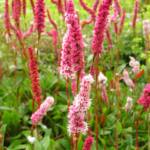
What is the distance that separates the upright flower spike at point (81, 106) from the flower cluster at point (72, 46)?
0.59 feet

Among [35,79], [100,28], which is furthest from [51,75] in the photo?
[100,28]

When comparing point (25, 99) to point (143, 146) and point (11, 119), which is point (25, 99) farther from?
point (143, 146)

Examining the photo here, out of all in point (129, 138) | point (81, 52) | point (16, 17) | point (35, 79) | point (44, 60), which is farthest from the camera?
point (44, 60)

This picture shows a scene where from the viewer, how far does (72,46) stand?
233 cm

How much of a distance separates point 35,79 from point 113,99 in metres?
1.93

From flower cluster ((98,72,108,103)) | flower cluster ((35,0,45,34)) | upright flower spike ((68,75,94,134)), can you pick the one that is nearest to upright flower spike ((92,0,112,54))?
upright flower spike ((68,75,94,134))

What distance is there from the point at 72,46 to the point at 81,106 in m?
0.32

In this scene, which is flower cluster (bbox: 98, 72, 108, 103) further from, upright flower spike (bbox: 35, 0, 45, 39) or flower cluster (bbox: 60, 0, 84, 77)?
flower cluster (bbox: 60, 0, 84, 77)

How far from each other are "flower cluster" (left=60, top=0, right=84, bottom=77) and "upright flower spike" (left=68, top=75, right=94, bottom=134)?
0.18m

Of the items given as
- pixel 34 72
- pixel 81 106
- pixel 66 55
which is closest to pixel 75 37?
pixel 66 55

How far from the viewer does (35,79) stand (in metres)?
2.74

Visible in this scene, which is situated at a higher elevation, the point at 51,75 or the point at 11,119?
the point at 51,75

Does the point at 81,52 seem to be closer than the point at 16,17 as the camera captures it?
Yes

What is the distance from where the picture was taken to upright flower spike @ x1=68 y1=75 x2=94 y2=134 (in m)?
2.15
